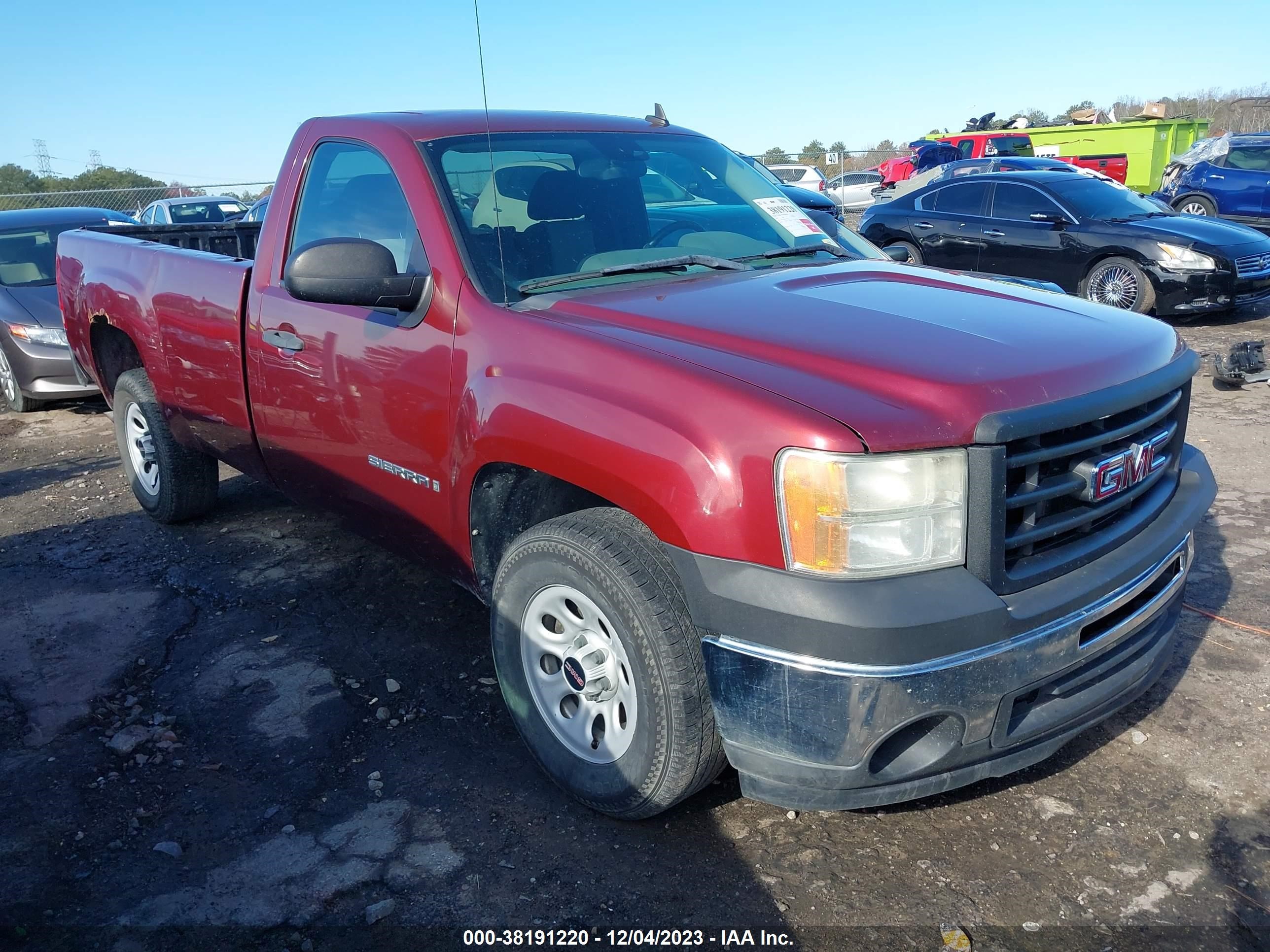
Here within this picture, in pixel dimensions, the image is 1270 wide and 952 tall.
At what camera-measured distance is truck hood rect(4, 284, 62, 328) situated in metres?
7.93

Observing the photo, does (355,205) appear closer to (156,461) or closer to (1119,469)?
(156,461)

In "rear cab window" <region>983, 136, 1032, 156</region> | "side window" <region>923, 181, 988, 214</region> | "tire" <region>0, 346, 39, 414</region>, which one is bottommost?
"tire" <region>0, 346, 39, 414</region>

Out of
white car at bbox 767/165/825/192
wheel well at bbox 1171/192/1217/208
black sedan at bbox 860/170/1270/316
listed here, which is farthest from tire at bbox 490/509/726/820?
white car at bbox 767/165/825/192

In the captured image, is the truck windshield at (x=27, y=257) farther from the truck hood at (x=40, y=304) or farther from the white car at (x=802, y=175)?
the white car at (x=802, y=175)

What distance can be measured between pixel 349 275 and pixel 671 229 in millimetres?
1107

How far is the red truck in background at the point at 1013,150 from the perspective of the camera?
76.9 feet

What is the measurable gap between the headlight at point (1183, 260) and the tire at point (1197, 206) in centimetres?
858

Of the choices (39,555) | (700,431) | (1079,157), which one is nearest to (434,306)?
(700,431)

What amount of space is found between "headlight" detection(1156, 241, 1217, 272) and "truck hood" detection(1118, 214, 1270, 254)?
3.0 inches

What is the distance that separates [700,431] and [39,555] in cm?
426

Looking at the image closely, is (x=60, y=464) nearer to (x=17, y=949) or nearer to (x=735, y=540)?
(x=17, y=949)

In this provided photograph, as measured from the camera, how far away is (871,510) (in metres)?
2.14

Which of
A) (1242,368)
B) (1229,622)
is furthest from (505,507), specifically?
(1242,368)

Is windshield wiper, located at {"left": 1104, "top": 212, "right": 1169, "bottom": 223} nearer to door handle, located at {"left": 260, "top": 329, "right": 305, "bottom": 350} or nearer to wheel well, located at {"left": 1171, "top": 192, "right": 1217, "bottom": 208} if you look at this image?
wheel well, located at {"left": 1171, "top": 192, "right": 1217, "bottom": 208}
